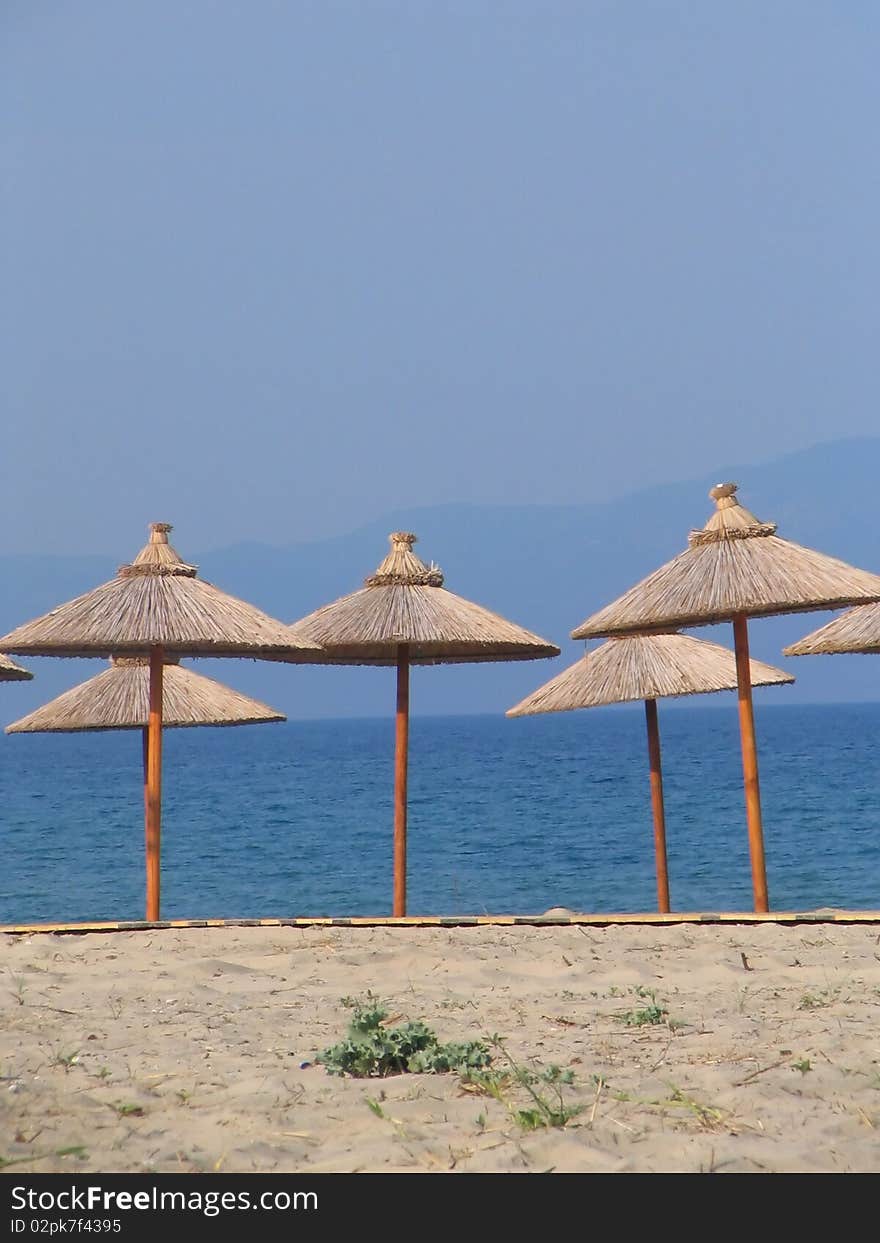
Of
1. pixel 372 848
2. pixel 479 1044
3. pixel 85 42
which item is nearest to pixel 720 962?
pixel 479 1044

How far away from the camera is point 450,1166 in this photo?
2.96 m

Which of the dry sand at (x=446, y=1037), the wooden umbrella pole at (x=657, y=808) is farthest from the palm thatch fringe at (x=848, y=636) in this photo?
the dry sand at (x=446, y=1037)

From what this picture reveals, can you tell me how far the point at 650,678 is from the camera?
9.21m

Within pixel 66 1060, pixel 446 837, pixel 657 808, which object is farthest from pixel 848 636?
pixel 446 837

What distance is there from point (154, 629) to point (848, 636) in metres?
4.02

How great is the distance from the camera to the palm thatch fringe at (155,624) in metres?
7.21

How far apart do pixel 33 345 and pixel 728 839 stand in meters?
158

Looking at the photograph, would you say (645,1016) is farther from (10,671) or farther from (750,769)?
(10,671)

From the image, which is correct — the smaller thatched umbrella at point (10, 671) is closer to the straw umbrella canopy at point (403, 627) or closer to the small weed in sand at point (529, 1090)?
the straw umbrella canopy at point (403, 627)

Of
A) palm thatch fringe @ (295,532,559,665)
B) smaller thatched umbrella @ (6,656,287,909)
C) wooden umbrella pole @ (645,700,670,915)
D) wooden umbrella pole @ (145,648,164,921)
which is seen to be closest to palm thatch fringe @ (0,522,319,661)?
wooden umbrella pole @ (145,648,164,921)

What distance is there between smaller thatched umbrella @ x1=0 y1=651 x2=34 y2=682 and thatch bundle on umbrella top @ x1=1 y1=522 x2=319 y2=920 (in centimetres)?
46

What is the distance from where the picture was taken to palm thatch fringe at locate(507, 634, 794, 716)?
9.09m
